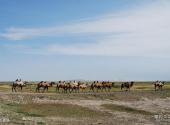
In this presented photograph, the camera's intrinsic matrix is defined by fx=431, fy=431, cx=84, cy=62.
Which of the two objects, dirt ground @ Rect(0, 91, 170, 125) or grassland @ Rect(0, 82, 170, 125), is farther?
grassland @ Rect(0, 82, 170, 125)

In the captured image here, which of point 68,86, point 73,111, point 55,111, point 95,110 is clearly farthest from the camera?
point 68,86

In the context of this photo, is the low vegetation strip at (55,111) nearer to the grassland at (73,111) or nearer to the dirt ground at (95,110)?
the grassland at (73,111)

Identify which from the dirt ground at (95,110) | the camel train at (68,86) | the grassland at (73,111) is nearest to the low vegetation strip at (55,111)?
the grassland at (73,111)

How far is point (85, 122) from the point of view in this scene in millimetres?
42438

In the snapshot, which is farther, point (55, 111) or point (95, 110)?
point (95, 110)

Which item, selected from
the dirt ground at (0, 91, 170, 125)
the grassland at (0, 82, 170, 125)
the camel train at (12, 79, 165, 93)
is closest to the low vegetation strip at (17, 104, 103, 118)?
the grassland at (0, 82, 170, 125)

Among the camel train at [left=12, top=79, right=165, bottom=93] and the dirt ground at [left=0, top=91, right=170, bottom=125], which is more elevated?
the camel train at [left=12, top=79, right=165, bottom=93]

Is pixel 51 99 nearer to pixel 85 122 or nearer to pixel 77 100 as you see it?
pixel 77 100

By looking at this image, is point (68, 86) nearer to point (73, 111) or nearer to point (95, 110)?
point (95, 110)

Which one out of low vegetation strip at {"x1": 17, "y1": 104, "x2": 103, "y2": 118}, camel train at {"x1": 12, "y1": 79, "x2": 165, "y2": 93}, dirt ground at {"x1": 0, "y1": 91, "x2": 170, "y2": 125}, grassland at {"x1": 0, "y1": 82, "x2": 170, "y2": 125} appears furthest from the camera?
camel train at {"x1": 12, "y1": 79, "x2": 165, "y2": 93}

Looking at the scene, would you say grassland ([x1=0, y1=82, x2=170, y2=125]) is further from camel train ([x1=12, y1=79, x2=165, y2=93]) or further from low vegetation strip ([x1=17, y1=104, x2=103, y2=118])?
camel train ([x1=12, y1=79, x2=165, y2=93])

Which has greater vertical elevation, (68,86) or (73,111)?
(68,86)

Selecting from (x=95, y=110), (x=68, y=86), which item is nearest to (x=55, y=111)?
(x=95, y=110)

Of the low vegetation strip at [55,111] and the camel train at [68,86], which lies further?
the camel train at [68,86]
